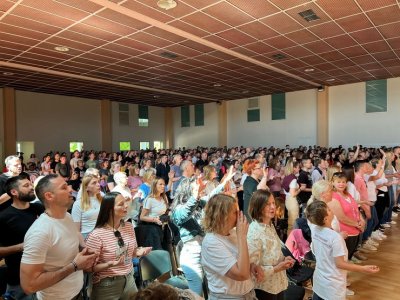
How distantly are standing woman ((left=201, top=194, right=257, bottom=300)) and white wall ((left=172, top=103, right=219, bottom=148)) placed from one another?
1515cm

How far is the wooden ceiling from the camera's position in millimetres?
5289

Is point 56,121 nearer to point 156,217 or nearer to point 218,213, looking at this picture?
point 156,217

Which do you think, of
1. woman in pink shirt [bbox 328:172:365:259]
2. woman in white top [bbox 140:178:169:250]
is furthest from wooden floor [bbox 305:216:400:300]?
woman in white top [bbox 140:178:169:250]

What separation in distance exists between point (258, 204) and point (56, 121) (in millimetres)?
14370

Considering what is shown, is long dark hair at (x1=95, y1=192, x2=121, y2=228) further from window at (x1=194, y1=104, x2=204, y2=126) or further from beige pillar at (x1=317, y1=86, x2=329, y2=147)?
window at (x1=194, y1=104, x2=204, y2=126)

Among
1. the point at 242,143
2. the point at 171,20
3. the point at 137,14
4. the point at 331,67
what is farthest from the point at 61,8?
the point at 242,143

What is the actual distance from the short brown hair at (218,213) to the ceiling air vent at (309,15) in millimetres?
4709

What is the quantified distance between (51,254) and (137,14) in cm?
480

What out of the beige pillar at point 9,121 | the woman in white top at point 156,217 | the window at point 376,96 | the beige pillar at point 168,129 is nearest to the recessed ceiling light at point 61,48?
the woman in white top at point 156,217

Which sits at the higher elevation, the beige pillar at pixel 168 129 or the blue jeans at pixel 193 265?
the beige pillar at pixel 168 129

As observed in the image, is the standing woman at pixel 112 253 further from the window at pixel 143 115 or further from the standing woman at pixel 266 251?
the window at pixel 143 115

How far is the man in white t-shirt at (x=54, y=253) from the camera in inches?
66.2

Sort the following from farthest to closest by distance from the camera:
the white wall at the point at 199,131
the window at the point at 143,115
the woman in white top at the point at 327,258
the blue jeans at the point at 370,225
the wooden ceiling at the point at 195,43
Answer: the window at the point at 143,115
the white wall at the point at 199,131
the wooden ceiling at the point at 195,43
the blue jeans at the point at 370,225
the woman in white top at the point at 327,258

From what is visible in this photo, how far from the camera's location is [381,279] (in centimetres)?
372
